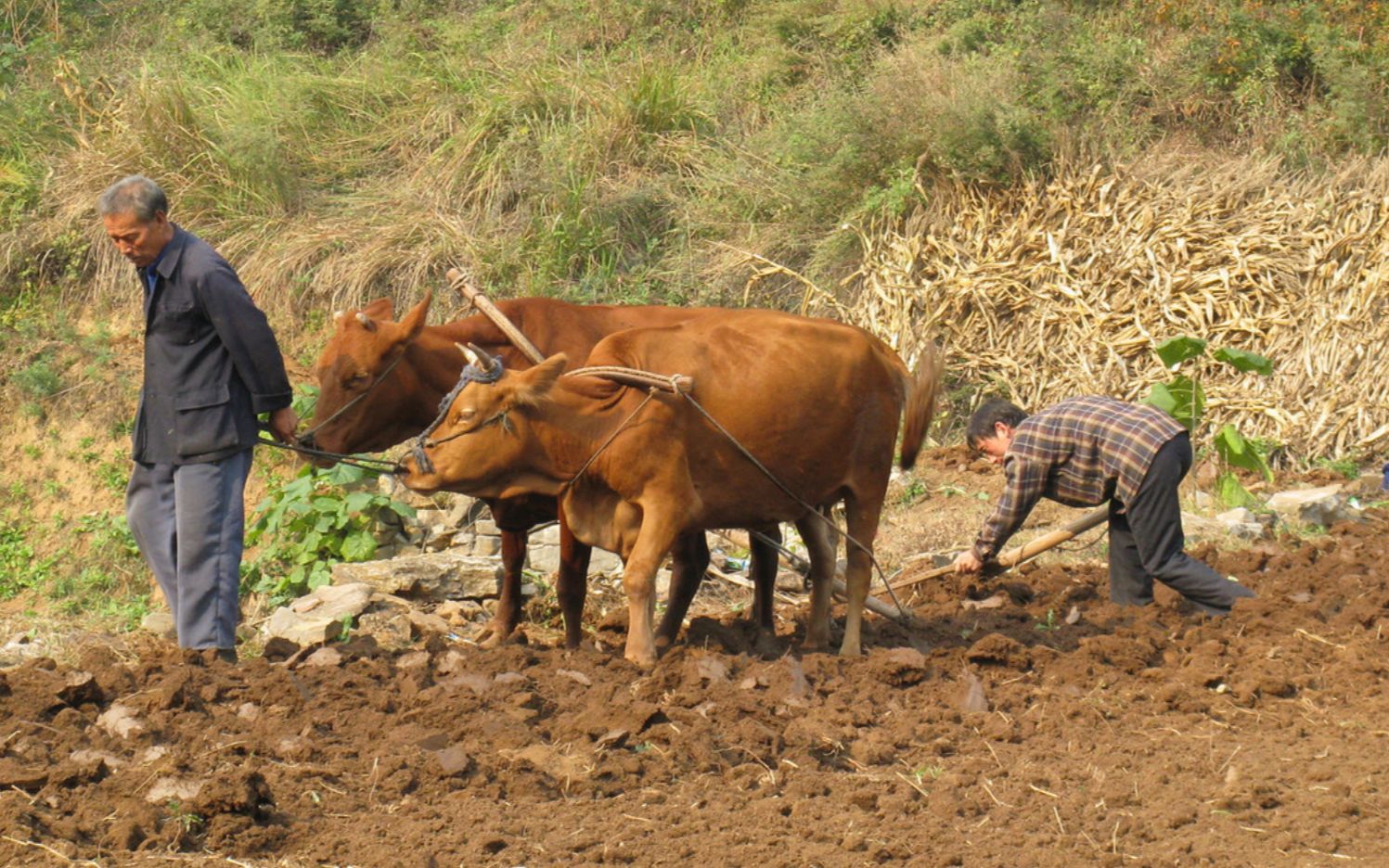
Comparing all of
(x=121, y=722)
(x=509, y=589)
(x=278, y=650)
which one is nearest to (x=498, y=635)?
(x=509, y=589)

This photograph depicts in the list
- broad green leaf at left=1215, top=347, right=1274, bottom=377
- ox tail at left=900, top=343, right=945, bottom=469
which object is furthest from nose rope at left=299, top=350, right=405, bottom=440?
broad green leaf at left=1215, top=347, right=1274, bottom=377

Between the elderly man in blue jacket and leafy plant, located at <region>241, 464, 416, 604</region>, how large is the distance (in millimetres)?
2770

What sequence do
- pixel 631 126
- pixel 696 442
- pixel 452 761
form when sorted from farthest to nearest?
pixel 631 126 → pixel 696 442 → pixel 452 761

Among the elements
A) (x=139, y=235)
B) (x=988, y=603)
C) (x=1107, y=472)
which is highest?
(x=139, y=235)

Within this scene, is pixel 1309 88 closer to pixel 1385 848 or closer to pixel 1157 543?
pixel 1157 543

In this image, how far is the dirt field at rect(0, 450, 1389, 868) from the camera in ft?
16.0

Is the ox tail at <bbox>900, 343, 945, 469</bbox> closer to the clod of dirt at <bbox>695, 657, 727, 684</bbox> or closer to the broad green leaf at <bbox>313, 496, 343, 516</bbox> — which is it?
the clod of dirt at <bbox>695, 657, 727, 684</bbox>

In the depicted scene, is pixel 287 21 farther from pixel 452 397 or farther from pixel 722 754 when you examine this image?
pixel 722 754

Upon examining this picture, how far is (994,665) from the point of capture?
23.6 ft

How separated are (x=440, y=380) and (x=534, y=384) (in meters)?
1.30

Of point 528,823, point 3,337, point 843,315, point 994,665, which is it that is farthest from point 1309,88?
point 528,823

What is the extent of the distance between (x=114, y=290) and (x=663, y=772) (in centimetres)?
1104

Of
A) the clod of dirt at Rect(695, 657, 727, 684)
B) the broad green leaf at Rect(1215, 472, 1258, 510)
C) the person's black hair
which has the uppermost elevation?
the person's black hair

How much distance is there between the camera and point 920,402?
26.6ft
